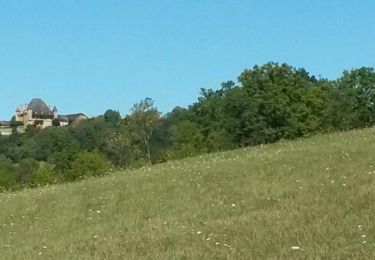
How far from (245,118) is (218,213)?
222 feet

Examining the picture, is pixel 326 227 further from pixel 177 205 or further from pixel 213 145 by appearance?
pixel 213 145

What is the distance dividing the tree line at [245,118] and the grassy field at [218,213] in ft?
170

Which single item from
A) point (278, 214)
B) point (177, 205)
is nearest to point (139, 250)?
point (278, 214)

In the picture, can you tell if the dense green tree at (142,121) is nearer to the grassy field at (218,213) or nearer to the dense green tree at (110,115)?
the dense green tree at (110,115)

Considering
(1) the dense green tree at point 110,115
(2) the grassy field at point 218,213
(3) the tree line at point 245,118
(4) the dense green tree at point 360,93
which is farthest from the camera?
(1) the dense green tree at point 110,115

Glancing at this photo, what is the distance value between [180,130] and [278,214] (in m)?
71.8

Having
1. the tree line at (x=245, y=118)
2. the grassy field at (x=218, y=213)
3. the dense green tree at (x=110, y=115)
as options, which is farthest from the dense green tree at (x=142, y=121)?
the grassy field at (x=218, y=213)

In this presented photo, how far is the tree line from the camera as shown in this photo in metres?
80.8

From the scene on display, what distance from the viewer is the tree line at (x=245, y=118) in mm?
80750

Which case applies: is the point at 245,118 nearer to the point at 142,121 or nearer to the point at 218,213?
the point at 142,121

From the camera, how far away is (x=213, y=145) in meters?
78.3

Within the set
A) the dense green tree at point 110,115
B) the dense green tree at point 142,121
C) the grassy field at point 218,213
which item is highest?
the dense green tree at point 110,115

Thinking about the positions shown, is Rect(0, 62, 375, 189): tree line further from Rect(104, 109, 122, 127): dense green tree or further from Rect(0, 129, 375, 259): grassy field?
Rect(0, 129, 375, 259): grassy field

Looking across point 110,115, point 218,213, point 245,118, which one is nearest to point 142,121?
point 245,118
